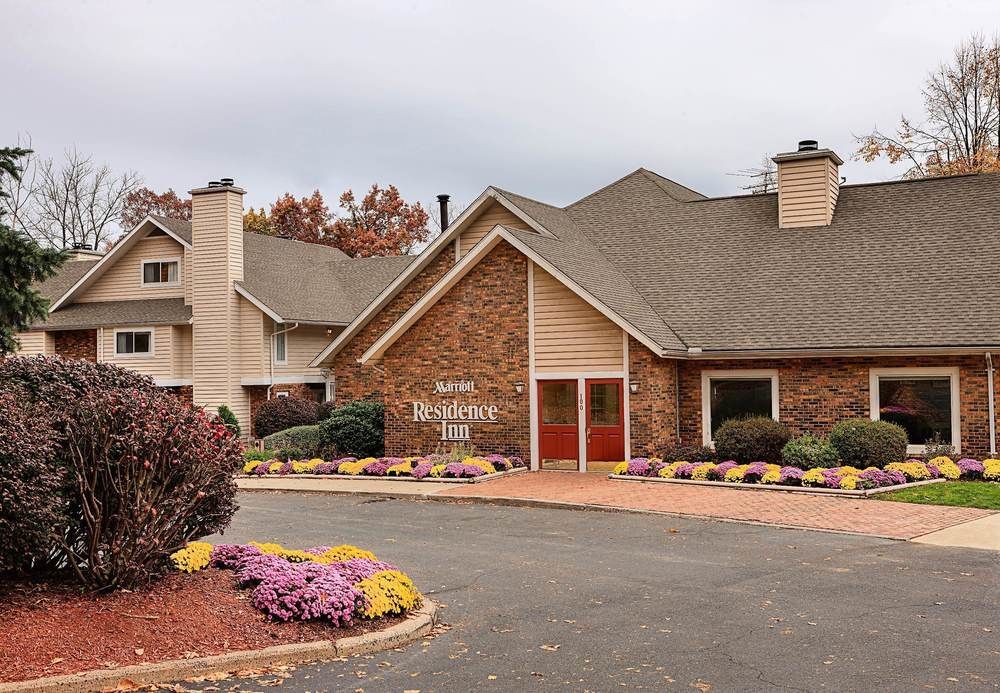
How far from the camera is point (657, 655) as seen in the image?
314 inches

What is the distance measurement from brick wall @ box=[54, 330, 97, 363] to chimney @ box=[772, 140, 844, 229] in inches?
927

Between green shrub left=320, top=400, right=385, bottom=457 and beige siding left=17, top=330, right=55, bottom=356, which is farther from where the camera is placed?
beige siding left=17, top=330, right=55, bottom=356

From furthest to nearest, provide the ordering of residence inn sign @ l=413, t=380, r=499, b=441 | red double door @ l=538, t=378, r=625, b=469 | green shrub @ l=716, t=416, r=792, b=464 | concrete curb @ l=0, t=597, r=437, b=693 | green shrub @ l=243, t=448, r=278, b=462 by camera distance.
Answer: green shrub @ l=243, t=448, r=278, b=462, residence inn sign @ l=413, t=380, r=499, b=441, red double door @ l=538, t=378, r=625, b=469, green shrub @ l=716, t=416, r=792, b=464, concrete curb @ l=0, t=597, r=437, b=693

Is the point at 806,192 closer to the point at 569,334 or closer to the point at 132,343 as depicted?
the point at 569,334

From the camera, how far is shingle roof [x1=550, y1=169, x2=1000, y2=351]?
2145cm

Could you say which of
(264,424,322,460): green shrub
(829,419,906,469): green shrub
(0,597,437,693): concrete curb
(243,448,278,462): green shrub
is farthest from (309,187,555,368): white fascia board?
(0,597,437,693): concrete curb

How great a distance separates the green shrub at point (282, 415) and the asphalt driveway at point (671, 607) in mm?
16078

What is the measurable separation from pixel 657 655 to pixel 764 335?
49.6 ft

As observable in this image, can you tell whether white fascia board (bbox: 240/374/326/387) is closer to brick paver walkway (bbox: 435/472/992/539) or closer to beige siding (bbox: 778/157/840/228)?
brick paver walkway (bbox: 435/472/992/539)

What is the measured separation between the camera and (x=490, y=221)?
26281 millimetres

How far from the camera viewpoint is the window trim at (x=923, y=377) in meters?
20.7

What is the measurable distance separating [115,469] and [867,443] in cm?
1471

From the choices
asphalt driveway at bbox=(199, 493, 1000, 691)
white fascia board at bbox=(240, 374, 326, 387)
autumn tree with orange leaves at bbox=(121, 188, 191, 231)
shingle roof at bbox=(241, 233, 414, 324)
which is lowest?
asphalt driveway at bbox=(199, 493, 1000, 691)

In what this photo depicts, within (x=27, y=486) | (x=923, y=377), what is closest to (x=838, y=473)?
(x=923, y=377)
